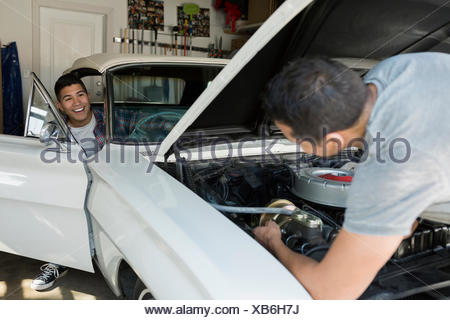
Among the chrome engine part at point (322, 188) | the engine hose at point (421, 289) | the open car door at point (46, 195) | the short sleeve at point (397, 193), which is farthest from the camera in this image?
the open car door at point (46, 195)

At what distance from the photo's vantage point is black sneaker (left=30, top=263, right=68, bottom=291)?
84.9 inches

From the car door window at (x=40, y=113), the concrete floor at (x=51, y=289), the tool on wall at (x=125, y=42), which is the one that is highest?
the tool on wall at (x=125, y=42)

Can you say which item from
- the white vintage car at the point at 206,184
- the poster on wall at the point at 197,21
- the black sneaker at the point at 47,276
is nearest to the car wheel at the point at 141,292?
the white vintage car at the point at 206,184

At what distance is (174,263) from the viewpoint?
101 cm

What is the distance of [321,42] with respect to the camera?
58.2 inches

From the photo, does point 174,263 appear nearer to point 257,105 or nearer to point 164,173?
point 164,173

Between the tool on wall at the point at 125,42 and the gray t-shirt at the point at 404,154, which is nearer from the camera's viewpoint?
the gray t-shirt at the point at 404,154

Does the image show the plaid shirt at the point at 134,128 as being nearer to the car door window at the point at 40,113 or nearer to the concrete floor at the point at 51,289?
the car door window at the point at 40,113

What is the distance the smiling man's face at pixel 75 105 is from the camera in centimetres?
227

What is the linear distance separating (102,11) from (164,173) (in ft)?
17.3

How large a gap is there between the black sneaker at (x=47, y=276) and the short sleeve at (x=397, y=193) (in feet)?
6.36

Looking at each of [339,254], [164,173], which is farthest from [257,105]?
[339,254]

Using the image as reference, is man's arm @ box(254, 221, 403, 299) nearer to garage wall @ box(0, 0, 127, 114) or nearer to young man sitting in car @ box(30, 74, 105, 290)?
young man sitting in car @ box(30, 74, 105, 290)

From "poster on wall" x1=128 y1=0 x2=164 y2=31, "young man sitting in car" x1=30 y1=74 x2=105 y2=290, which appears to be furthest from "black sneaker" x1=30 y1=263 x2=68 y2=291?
"poster on wall" x1=128 y1=0 x2=164 y2=31
